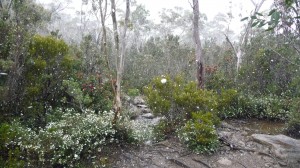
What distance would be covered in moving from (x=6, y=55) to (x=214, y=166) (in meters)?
5.39

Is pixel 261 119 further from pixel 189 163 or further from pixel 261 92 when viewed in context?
pixel 189 163

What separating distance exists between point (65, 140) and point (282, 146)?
4804mm

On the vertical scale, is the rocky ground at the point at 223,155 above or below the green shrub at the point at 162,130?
below

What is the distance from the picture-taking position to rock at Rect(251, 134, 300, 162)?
6.14 meters

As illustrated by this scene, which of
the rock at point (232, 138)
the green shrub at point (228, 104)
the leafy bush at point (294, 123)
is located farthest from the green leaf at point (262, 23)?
the green shrub at point (228, 104)

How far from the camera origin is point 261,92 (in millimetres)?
11531

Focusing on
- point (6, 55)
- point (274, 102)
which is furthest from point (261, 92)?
point (6, 55)

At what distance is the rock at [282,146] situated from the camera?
6141 millimetres

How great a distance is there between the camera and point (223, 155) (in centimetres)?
627

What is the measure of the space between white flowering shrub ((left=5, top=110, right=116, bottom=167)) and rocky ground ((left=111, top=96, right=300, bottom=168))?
582 millimetres

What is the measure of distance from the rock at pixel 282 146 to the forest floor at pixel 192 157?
11 centimetres

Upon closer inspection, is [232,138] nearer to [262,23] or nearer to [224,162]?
[224,162]

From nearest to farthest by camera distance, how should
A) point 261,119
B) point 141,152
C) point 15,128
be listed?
1. point 15,128
2. point 141,152
3. point 261,119

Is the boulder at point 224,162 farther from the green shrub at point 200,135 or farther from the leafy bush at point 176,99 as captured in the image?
the leafy bush at point 176,99
